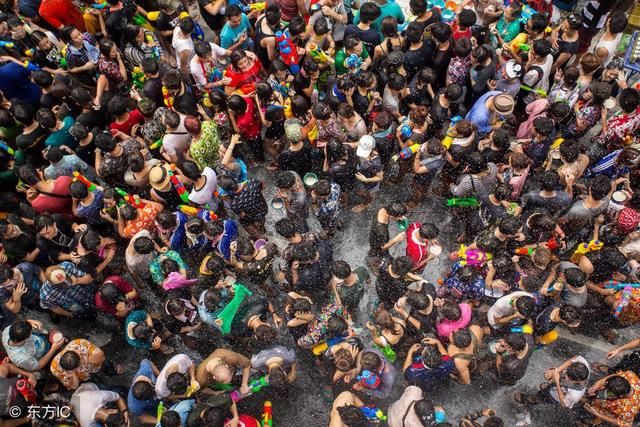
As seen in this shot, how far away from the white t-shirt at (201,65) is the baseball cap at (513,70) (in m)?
4.39

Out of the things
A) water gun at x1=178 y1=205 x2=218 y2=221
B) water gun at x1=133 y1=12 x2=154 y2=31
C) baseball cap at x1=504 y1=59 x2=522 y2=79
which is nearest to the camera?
water gun at x1=178 y1=205 x2=218 y2=221

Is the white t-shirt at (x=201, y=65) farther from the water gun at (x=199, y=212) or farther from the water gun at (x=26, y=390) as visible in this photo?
the water gun at (x=26, y=390)

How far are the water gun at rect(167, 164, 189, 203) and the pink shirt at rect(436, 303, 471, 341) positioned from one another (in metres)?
3.76

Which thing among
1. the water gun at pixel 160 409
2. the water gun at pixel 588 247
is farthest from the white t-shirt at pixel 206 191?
the water gun at pixel 588 247

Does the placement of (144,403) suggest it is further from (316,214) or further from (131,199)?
(316,214)

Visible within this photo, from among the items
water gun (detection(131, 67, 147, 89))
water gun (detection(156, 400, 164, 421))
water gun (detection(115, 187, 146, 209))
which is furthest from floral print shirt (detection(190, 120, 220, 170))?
water gun (detection(156, 400, 164, 421))

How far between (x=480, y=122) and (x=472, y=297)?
252 centimetres

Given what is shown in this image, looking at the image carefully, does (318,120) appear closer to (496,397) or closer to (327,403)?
(327,403)

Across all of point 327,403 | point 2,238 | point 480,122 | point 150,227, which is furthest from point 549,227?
point 2,238

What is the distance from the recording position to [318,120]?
7.15m

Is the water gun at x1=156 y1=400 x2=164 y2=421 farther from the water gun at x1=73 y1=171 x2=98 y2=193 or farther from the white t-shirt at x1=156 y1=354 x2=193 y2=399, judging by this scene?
the water gun at x1=73 y1=171 x2=98 y2=193

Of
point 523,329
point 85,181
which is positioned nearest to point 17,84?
point 85,181

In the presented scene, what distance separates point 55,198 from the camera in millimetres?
6918

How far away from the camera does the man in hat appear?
6906 millimetres
